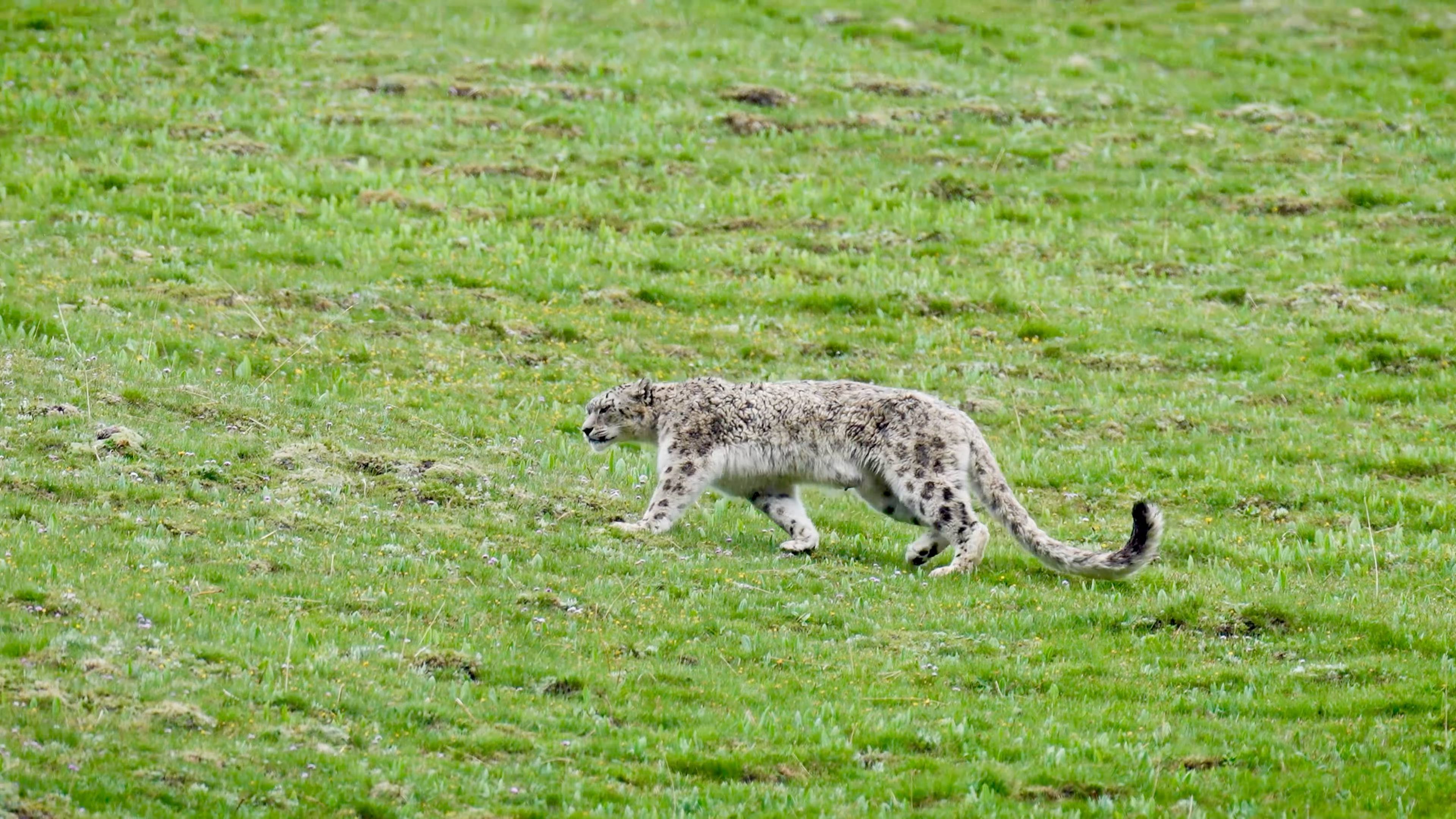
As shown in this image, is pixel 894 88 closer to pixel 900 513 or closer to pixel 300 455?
pixel 900 513

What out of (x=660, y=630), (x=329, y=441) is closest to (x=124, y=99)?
(x=329, y=441)

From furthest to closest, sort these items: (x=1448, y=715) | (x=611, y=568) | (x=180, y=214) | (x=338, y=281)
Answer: (x=180, y=214) → (x=338, y=281) → (x=611, y=568) → (x=1448, y=715)

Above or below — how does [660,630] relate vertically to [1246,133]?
below

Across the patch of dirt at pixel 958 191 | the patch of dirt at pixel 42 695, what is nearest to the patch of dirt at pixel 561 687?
the patch of dirt at pixel 42 695

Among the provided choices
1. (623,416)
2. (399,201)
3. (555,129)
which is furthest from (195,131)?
(623,416)

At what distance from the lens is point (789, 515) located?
17.0 m

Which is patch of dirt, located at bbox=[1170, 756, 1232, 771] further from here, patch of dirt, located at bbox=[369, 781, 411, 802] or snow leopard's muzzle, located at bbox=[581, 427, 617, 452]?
snow leopard's muzzle, located at bbox=[581, 427, 617, 452]

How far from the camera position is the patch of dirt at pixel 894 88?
131 feet

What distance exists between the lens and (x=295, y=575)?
1330 cm

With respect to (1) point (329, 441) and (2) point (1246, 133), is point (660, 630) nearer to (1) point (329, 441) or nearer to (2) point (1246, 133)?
(1) point (329, 441)

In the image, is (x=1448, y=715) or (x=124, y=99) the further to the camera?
(x=124, y=99)

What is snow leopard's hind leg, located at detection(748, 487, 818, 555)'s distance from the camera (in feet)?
53.9

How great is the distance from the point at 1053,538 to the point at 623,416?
4.94m

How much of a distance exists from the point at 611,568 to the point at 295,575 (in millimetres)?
2943
